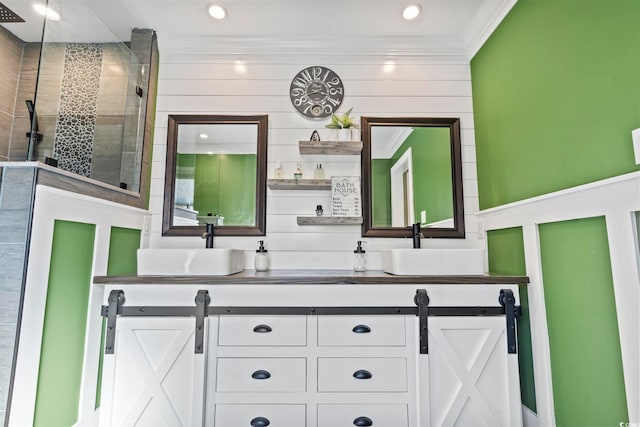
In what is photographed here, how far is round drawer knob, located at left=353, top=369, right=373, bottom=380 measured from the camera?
1504 mm

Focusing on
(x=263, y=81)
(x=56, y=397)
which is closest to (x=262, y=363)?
(x=56, y=397)

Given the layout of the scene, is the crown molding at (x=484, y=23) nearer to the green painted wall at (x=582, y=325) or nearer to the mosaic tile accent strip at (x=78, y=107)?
the green painted wall at (x=582, y=325)

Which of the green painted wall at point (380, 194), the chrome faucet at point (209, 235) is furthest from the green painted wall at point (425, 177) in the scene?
the chrome faucet at point (209, 235)

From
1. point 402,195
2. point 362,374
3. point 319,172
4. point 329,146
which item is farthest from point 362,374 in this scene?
point 329,146

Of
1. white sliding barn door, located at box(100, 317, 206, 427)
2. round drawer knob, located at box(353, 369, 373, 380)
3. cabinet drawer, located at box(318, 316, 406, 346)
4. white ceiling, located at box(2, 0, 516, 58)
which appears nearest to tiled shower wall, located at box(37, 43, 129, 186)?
white ceiling, located at box(2, 0, 516, 58)

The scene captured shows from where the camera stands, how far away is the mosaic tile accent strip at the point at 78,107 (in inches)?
64.6

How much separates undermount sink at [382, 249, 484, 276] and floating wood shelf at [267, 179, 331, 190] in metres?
0.75

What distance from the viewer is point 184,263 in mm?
1646

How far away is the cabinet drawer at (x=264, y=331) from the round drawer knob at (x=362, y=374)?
0.31 m

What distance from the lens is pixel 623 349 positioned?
3.59 feet

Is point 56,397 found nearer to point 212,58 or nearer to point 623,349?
point 212,58

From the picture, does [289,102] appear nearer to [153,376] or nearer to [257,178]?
[257,178]

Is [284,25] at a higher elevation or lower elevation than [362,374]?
higher

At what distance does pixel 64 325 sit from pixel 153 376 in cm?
51
